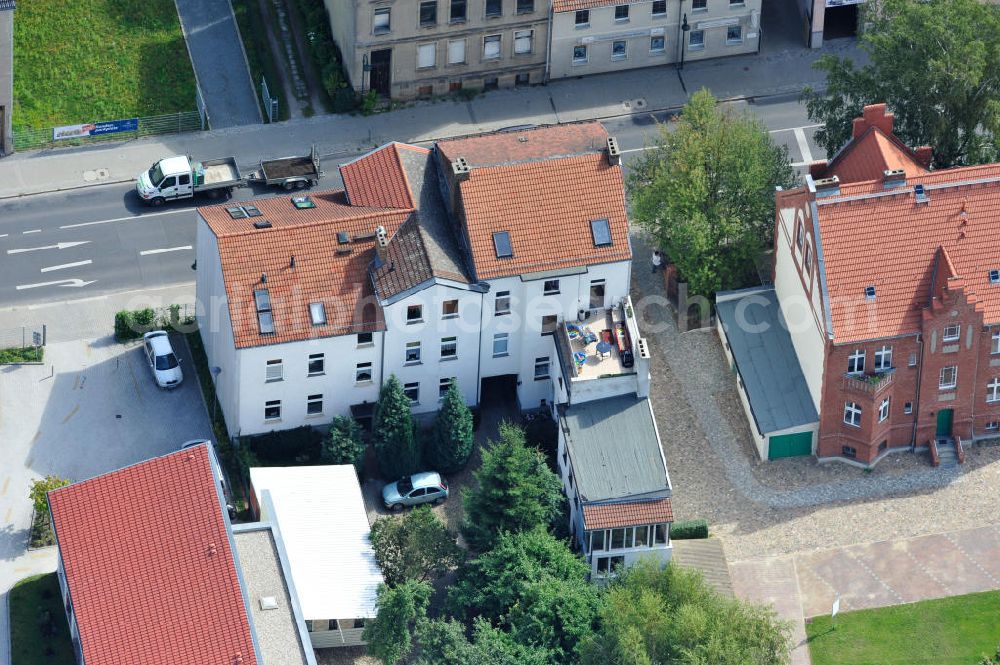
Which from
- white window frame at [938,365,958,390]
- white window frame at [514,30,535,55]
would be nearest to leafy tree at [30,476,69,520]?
white window frame at [514,30,535,55]

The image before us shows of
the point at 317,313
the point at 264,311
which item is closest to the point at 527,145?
the point at 317,313

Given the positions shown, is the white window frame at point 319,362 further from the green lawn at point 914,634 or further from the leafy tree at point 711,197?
the green lawn at point 914,634

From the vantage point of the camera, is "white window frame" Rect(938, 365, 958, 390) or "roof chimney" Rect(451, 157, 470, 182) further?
"white window frame" Rect(938, 365, 958, 390)

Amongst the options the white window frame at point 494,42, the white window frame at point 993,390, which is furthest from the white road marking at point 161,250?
the white window frame at point 993,390

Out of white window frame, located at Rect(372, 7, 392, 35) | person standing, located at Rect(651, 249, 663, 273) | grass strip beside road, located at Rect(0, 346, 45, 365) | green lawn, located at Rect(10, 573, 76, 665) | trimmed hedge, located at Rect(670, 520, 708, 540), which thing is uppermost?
white window frame, located at Rect(372, 7, 392, 35)

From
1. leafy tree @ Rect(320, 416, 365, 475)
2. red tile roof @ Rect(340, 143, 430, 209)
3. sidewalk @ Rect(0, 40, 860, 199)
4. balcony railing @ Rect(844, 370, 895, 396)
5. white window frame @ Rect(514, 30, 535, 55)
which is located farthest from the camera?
white window frame @ Rect(514, 30, 535, 55)

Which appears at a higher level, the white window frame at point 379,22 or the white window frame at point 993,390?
the white window frame at point 379,22

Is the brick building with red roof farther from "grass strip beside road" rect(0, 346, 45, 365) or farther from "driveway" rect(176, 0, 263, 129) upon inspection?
"grass strip beside road" rect(0, 346, 45, 365)

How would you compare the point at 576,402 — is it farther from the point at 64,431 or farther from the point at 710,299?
the point at 64,431
